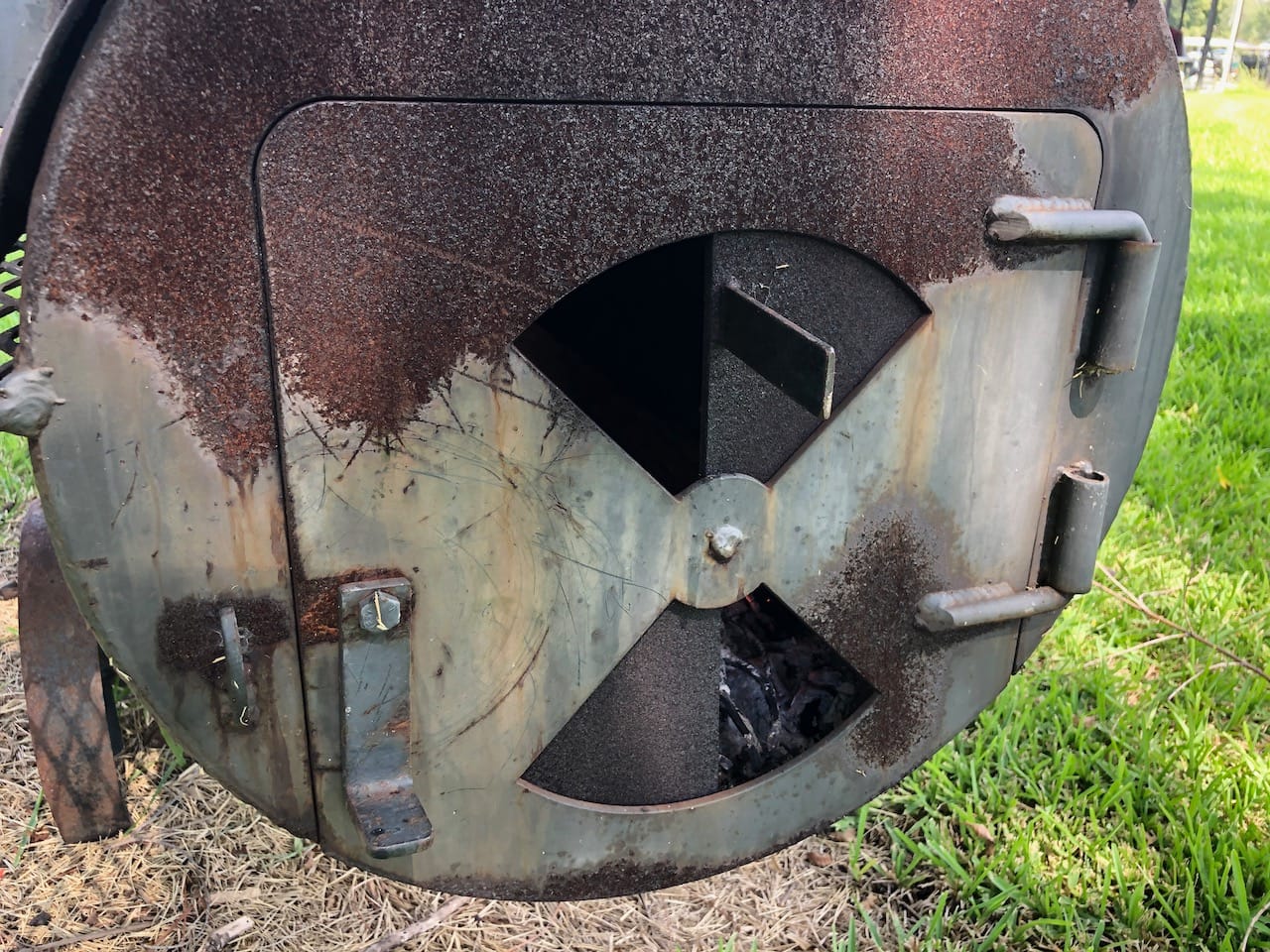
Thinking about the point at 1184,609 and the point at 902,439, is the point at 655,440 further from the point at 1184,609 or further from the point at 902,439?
the point at 1184,609

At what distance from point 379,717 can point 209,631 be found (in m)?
0.21

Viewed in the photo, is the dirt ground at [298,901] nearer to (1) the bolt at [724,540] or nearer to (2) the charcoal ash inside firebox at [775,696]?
(2) the charcoal ash inside firebox at [775,696]

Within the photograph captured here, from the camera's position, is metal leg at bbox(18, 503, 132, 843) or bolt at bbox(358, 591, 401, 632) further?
metal leg at bbox(18, 503, 132, 843)

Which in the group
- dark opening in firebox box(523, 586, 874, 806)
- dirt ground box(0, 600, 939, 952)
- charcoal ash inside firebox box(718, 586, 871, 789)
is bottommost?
dirt ground box(0, 600, 939, 952)

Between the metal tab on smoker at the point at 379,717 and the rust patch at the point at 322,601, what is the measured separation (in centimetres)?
1

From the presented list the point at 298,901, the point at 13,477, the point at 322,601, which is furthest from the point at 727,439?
the point at 13,477

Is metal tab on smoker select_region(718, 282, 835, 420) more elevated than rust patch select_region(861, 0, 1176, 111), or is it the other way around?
rust patch select_region(861, 0, 1176, 111)

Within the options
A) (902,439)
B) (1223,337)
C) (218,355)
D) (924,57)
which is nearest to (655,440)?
(902,439)

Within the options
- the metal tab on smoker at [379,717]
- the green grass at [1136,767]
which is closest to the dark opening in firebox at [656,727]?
the metal tab on smoker at [379,717]

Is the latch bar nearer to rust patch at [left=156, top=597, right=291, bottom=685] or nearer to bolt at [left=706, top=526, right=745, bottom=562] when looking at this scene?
bolt at [left=706, top=526, right=745, bottom=562]

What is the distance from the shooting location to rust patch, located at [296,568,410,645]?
1.13 m

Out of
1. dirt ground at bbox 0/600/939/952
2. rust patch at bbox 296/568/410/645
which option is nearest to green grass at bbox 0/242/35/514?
dirt ground at bbox 0/600/939/952

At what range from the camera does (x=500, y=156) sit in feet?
3.45

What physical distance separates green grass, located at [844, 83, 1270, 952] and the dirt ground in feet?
0.47
